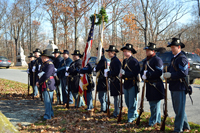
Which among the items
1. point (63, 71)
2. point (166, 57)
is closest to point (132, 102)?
point (63, 71)

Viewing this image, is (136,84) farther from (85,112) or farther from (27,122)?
(27,122)

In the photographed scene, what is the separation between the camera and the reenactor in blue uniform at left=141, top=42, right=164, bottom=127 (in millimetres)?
4733

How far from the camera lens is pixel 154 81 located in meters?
4.87

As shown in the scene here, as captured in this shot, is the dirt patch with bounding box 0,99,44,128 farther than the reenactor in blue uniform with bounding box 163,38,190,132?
Yes

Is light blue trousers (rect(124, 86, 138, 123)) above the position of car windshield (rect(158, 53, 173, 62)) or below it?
below

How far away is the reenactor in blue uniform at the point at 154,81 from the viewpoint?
4.73m

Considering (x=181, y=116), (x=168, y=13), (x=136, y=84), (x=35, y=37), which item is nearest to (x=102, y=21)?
(x=136, y=84)

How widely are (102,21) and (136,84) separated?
2.52m

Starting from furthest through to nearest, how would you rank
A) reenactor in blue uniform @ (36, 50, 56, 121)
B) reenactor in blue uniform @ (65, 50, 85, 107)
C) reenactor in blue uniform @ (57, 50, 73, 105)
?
1. reenactor in blue uniform @ (57, 50, 73, 105)
2. reenactor in blue uniform @ (65, 50, 85, 107)
3. reenactor in blue uniform @ (36, 50, 56, 121)

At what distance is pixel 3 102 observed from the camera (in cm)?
771

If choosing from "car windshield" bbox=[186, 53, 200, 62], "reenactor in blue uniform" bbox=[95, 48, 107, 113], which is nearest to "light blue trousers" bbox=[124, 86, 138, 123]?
"reenactor in blue uniform" bbox=[95, 48, 107, 113]

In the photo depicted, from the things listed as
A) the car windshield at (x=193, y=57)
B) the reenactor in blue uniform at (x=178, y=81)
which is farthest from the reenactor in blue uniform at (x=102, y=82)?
the car windshield at (x=193, y=57)

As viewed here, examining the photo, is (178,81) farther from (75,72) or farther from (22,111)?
(22,111)

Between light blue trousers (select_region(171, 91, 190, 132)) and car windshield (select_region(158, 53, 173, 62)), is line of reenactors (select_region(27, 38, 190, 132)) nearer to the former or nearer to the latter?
light blue trousers (select_region(171, 91, 190, 132))
